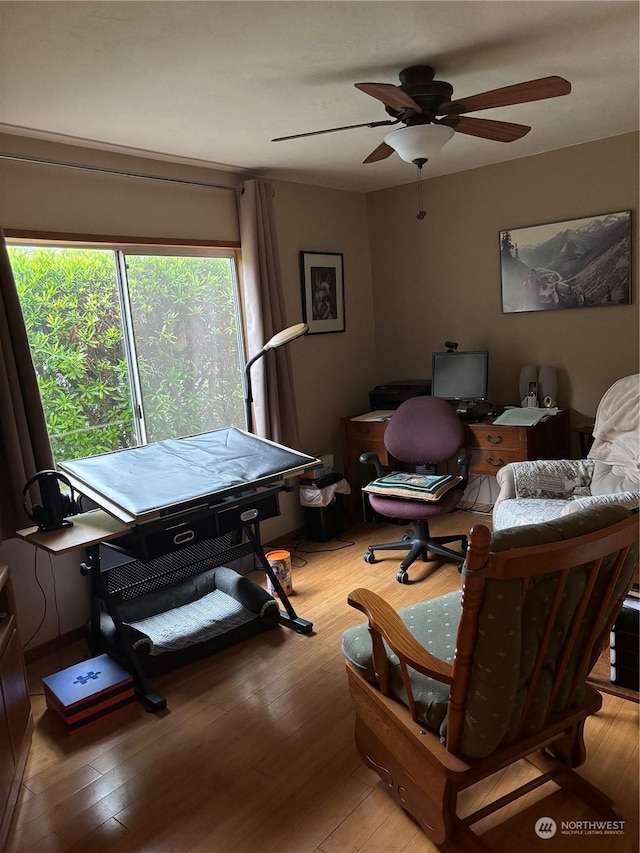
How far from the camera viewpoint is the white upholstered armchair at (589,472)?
10.1 ft

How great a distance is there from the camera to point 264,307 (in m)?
3.85

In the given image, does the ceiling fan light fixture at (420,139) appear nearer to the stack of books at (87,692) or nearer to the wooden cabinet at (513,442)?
the wooden cabinet at (513,442)

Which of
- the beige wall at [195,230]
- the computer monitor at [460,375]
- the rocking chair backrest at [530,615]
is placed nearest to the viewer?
the rocking chair backrest at [530,615]

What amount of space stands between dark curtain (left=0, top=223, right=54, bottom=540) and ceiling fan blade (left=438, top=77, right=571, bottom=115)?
1.95 m

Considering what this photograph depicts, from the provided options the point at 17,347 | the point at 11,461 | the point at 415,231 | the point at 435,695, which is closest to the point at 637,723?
the point at 435,695

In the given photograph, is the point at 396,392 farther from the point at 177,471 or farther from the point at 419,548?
the point at 177,471

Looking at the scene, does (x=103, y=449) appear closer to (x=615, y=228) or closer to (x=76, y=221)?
(x=76, y=221)

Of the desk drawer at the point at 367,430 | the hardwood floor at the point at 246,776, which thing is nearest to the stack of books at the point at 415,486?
the desk drawer at the point at 367,430

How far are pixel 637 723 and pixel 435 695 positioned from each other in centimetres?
103

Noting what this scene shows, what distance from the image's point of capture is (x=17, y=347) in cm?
272

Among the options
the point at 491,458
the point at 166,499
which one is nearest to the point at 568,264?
the point at 491,458

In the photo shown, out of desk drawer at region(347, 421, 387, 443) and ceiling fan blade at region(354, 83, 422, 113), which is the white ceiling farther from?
desk drawer at region(347, 421, 387, 443)

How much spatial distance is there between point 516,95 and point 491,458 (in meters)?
2.28

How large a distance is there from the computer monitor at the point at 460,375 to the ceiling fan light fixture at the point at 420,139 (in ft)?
6.55
